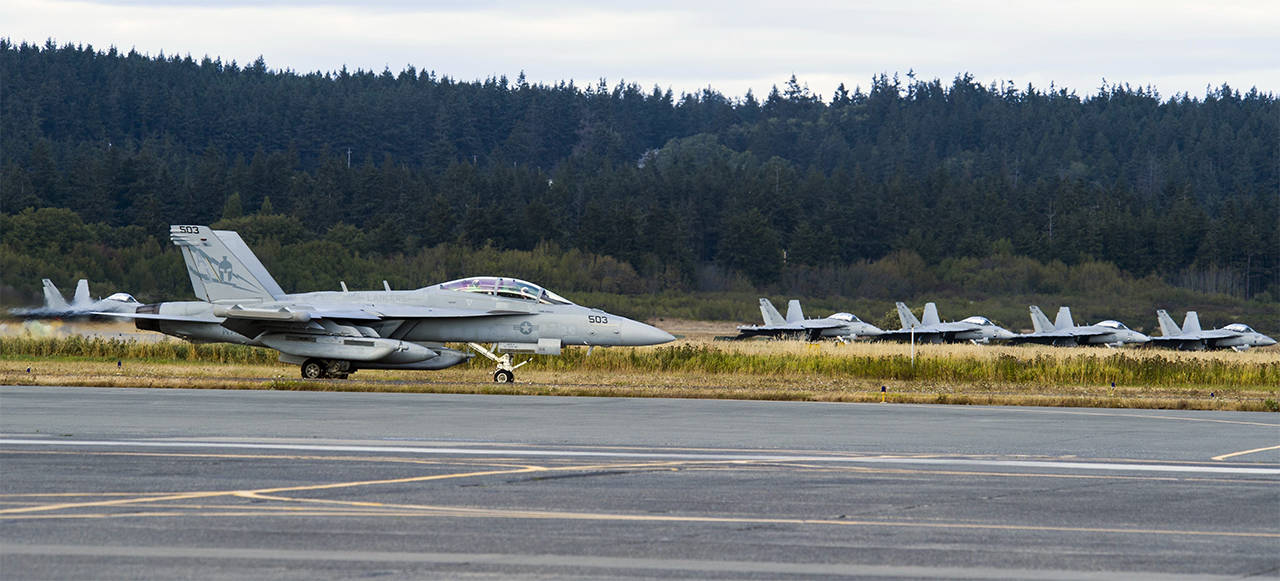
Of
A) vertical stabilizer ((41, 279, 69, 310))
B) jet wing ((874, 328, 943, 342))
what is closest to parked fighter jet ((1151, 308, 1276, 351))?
jet wing ((874, 328, 943, 342))

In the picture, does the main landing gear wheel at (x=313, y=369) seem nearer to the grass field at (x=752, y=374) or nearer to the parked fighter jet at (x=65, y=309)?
the grass field at (x=752, y=374)

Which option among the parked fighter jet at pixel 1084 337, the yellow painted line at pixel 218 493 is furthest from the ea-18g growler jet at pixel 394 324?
the parked fighter jet at pixel 1084 337

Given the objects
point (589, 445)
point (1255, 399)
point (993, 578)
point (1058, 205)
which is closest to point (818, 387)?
point (1255, 399)

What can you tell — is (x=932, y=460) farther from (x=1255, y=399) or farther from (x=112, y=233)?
(x=112, y=233)

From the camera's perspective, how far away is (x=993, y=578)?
7.48m

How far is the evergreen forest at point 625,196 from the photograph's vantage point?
87.1 metres

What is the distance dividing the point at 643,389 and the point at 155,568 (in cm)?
1669

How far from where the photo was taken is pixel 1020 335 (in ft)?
183

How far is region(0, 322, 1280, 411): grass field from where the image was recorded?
22.8 metres

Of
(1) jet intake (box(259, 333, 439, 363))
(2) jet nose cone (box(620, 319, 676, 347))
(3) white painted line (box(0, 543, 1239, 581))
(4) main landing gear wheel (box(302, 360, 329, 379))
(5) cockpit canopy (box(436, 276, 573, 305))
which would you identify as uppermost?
Answer: (5) cockpit canopy (box(436, 276, 573, 305))

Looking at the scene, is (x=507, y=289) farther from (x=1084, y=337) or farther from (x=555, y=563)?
(x=1084, y=337)

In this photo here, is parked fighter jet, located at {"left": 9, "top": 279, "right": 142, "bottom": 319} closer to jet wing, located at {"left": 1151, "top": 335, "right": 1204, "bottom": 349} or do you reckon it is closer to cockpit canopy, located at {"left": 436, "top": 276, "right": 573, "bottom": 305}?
cockpit canopy, located at {"left": 436, "top": 276, "right": 573, "bottom": 305}

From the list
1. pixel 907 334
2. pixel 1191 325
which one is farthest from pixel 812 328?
pixel 1191 325

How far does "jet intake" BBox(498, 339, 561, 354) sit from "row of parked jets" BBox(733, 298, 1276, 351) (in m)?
28.9
